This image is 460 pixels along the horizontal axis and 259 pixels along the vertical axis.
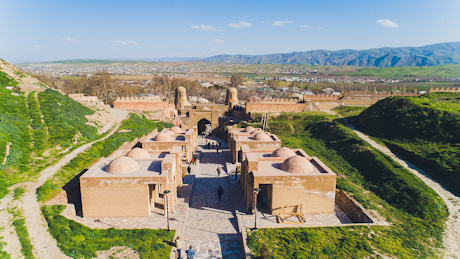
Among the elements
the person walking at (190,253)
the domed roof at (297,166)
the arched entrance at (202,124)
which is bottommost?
the arched entrance at (202,124)

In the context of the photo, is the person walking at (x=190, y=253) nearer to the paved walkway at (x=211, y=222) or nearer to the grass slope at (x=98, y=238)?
the paved walkway at (x=211, y=222)

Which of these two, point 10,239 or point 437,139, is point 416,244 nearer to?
point 437,139

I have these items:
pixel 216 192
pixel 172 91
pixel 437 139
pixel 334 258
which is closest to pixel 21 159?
pixel 216 192

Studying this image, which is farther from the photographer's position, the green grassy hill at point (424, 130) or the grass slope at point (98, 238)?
the green grassy hill at point (424, 130)

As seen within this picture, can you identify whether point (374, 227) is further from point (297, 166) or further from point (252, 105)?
point (252, 105)

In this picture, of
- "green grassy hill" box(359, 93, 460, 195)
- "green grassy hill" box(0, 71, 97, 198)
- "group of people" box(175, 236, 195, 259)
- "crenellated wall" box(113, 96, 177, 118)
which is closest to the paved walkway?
"group of people" box(175, 236, 195, 259)

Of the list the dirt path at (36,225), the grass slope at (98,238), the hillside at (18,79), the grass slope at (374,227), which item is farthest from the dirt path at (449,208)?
the hillside at (18,79)

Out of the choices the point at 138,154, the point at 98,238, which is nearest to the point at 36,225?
the point at 98,238
